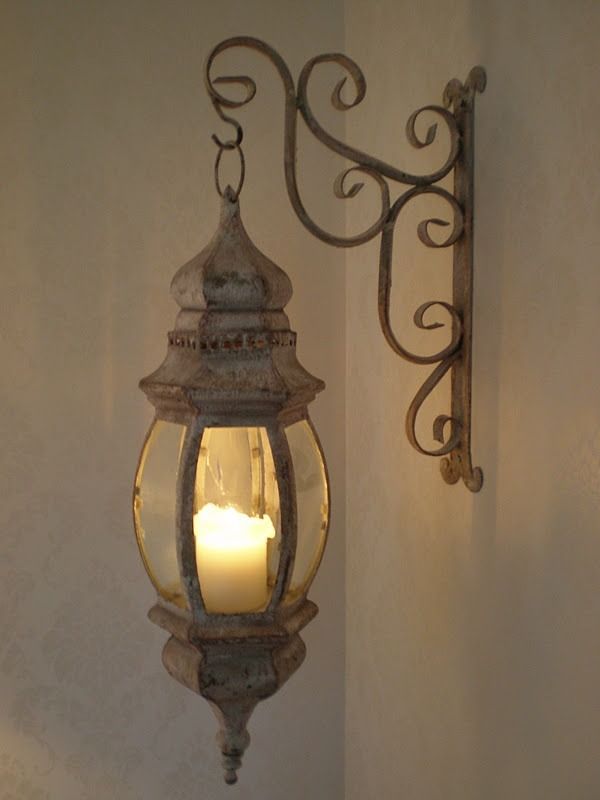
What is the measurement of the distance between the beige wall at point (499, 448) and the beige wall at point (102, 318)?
13 cm

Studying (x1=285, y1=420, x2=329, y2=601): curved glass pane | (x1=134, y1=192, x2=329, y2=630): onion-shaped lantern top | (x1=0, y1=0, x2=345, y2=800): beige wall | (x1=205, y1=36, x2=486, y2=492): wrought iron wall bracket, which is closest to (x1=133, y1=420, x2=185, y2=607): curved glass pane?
(x1=134, y1=192, x2=329, y2=630): onion-shaped lantern top

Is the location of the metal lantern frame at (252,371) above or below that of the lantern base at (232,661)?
above

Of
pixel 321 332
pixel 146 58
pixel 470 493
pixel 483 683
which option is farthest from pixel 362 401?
pixel 146 58

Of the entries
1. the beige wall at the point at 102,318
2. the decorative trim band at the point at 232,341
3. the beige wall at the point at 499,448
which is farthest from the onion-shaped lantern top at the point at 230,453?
the beige wall at the point at 102,318

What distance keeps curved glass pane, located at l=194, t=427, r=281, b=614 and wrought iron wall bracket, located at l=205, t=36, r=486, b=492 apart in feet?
0.60

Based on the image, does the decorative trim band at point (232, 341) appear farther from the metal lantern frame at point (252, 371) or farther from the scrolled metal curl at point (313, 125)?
the scrolled metal curl at point (313, 125)

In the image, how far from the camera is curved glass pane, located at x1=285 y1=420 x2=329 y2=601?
0.86 metres

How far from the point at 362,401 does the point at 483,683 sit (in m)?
0.46

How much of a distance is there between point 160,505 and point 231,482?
75 mm

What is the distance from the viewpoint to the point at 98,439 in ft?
4.02

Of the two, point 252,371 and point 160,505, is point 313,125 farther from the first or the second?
point 160,505

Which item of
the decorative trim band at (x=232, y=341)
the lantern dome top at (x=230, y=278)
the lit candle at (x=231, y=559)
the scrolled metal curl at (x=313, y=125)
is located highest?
the scrolled metal curl at (x=313, y=125)

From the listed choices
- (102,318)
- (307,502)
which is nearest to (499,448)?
(307,502)

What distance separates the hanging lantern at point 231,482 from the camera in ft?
2.65
